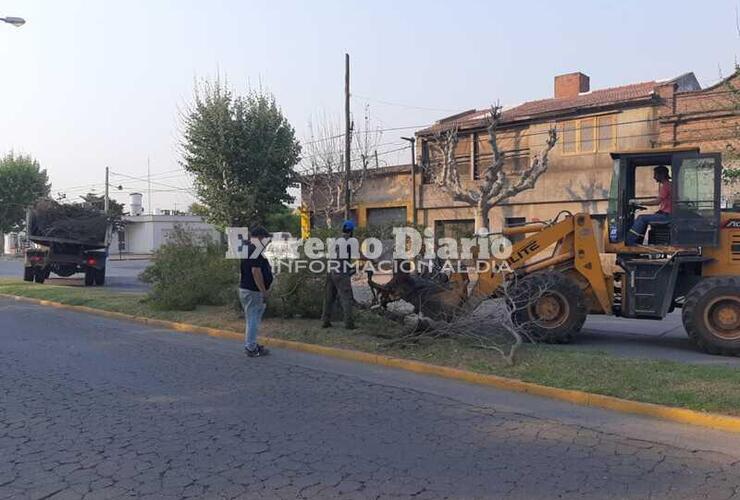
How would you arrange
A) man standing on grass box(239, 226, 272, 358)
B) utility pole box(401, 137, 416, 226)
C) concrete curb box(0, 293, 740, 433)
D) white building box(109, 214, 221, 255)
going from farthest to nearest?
white building box(109, 214, 221, 255) < utility pole box(401, 137, 416, 226) < man standing on grass box(239, 226, 272, 358) < concrete curb box(0, 293, 740, 433)

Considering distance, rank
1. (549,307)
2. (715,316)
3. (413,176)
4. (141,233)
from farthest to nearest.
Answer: (141,233) → (413,176) → (549,307) → (715,316)

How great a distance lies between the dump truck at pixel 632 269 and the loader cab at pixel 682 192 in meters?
0.01

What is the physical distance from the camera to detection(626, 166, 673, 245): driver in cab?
9.08m

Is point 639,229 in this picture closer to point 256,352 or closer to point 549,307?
point 549,307

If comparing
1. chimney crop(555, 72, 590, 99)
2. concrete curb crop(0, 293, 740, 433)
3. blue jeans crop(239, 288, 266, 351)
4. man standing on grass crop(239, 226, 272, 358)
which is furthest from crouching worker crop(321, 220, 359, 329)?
chimney crop(555, 72, 590, 99)

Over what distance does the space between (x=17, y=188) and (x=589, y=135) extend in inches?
1816

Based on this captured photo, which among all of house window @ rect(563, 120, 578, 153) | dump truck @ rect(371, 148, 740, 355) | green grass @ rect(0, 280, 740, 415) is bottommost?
green grass @ rect(0, 280, 740, 415)

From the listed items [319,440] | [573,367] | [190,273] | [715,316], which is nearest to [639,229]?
[715,316]

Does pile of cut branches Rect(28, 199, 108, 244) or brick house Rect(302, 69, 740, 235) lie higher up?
brick house Rect(302, 69, 740, 235)

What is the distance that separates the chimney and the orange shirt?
21.7 metres

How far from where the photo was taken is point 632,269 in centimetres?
928

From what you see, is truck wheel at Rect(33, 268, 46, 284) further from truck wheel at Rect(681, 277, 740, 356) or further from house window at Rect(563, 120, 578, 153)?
truck wheel at Rect(681, 277, 740, 356)

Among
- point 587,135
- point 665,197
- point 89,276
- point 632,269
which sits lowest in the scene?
point 89,276

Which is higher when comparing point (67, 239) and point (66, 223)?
point (66, 223)
